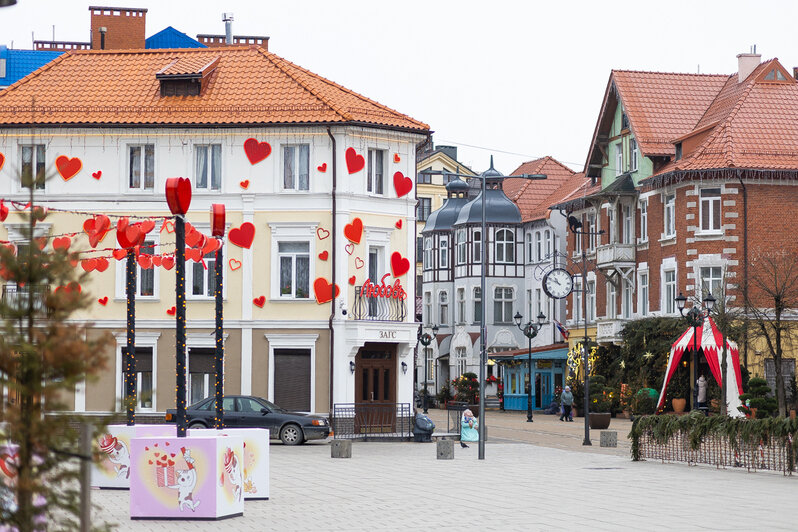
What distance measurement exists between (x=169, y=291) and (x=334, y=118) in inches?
286

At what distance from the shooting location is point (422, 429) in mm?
40031

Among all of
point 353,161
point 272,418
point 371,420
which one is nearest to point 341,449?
point 272,418

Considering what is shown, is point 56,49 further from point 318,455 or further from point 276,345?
point 318,455

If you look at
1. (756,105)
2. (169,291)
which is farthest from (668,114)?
(169,291)

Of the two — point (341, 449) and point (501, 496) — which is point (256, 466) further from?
point (341, 449)

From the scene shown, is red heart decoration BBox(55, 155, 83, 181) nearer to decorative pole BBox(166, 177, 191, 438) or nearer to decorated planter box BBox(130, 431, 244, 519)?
decorative pole BBox(166, 177, 191, 438)

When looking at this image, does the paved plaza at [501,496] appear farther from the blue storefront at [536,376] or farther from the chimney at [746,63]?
the blue storefront at [536,376]

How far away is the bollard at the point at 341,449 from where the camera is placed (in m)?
32.3

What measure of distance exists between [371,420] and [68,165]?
12.0m

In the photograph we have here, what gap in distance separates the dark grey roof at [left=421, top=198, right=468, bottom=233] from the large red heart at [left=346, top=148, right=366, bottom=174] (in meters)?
40.6

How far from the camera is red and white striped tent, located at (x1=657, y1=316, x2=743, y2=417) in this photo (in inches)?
1907

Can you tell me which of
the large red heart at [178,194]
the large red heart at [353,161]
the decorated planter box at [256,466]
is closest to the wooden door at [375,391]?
the large red heart at [353,161]

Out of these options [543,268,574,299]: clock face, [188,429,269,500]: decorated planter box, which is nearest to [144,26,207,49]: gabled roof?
[543,268,574,299]: clock face

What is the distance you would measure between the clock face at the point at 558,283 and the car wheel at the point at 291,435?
866 inches
